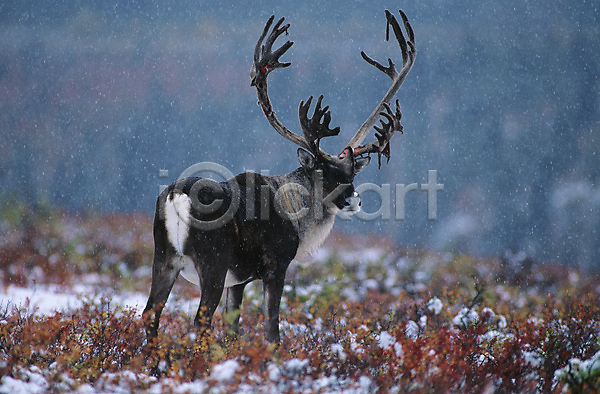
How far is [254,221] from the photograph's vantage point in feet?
16.9

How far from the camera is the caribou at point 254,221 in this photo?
15.4 ft

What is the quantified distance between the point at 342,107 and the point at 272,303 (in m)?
34.4

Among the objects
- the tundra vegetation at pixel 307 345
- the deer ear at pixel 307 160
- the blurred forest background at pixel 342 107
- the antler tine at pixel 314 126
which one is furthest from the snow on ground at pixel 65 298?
the blurred forest background at pixel 342 107

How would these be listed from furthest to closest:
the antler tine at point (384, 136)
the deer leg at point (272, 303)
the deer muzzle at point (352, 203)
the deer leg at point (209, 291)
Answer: the antler tine at point (384, 136) → the deer muzzle at point (352, 203) → the deer leg at point (272, 303) → the deer leg at point (209, 291)

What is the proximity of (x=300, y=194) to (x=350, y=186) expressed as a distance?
1.68ft

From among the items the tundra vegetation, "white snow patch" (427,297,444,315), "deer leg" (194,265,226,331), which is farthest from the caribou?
"white snow patch" (427,297,444,315)

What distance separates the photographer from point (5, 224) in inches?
534

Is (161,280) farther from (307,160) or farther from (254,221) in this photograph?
(307,160)

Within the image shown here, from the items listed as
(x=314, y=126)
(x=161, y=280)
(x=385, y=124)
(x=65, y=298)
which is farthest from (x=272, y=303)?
(x=65, y=298)

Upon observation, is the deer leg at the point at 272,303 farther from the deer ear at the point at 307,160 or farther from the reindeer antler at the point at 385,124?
the reindeer antler at the point at 385,124

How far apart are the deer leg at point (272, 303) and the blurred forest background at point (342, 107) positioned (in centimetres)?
1905

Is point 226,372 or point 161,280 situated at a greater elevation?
point 161,280

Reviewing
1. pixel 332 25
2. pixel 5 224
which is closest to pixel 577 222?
pixel 5 224

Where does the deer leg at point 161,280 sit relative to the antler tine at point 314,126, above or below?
below
